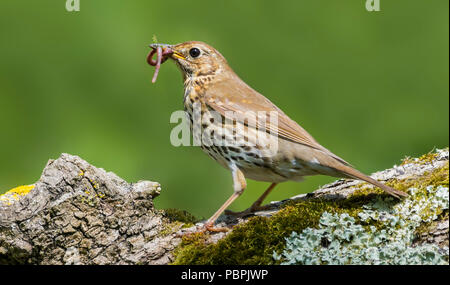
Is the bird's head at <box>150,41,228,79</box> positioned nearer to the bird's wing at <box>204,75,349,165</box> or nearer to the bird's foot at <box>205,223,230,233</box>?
the bird's wing at <box>204,75,349,165</box>

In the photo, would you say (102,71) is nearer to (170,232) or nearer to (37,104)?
(37,104)

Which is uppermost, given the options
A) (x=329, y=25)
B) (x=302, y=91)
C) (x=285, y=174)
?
(x=329, y=25)

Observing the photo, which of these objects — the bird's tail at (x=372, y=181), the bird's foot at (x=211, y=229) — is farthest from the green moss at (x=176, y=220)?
the bird's tail at (x=372, y=181)

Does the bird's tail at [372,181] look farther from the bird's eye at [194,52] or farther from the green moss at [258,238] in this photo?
the bird's eye at [194,52]

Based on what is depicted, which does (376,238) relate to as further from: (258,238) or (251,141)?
(251,141)

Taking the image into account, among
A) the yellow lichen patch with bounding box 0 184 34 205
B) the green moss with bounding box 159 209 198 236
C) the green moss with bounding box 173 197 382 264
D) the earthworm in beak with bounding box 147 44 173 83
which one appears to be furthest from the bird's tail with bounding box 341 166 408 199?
the yellow lichen patch with bounding box 0 184 34 205

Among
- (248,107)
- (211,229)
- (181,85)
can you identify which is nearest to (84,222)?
(211,229)
